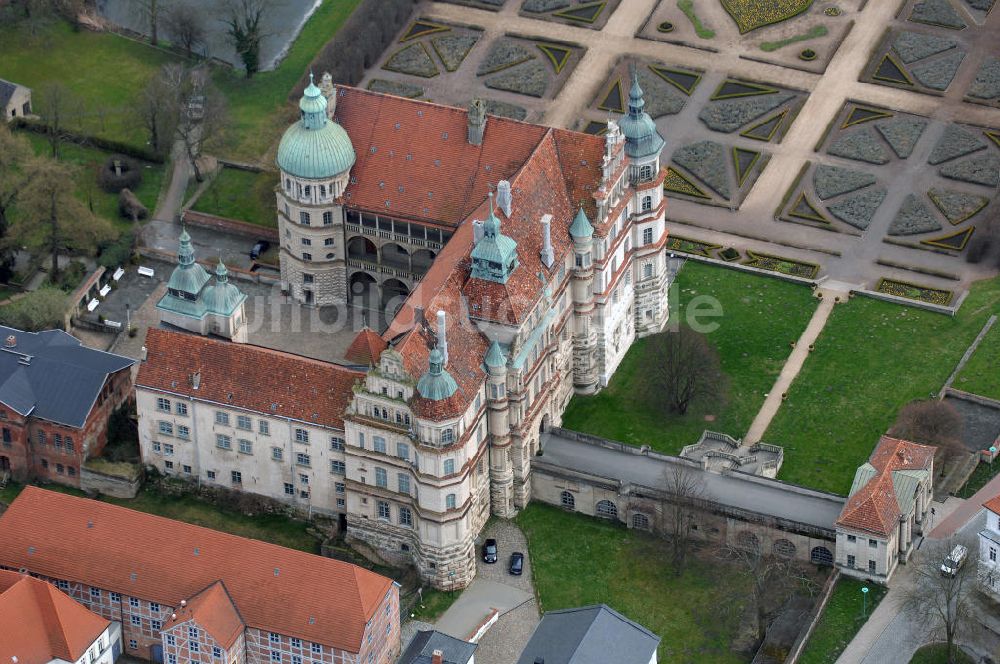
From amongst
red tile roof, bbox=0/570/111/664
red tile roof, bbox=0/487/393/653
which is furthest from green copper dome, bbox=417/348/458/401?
red tile roof, bbox=0/570/111/664

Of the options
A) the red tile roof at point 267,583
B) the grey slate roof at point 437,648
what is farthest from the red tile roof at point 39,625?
the grey slate roof at point 437,648

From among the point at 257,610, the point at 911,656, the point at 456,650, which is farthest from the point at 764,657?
the point at 257,610

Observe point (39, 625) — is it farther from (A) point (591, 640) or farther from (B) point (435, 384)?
(A) point (591, 640)

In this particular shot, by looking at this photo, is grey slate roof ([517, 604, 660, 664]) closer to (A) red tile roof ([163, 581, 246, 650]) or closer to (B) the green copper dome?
(B) the green copper dome

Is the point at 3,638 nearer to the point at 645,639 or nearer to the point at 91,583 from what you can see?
the point at 91,583

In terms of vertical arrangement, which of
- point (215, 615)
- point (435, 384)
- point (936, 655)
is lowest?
point (215, 615)

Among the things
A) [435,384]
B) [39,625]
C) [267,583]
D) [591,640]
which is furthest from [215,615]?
[591,640]
